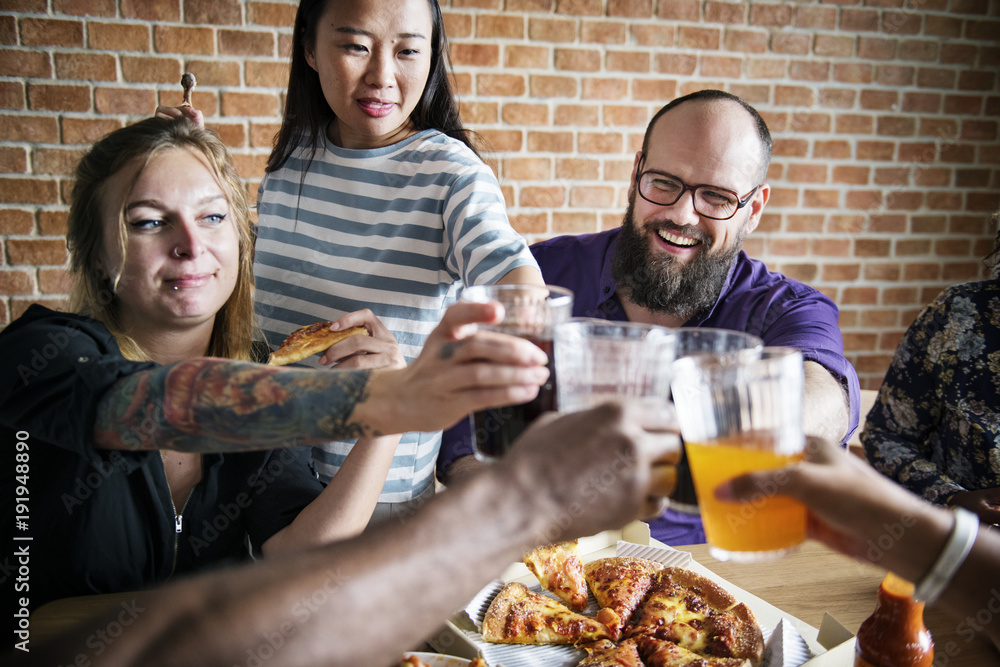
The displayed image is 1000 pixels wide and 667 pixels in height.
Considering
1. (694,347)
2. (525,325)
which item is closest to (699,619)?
(694,347)

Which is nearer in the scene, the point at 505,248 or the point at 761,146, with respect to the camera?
the point at 505,248

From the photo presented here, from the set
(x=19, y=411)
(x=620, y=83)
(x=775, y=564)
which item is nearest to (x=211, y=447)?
(x=19, y=411)

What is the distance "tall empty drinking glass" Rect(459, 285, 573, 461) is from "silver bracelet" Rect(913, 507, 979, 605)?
0.46 meters

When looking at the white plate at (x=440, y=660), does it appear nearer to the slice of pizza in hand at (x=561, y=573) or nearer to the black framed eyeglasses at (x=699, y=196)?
the slice of pizza in hand at (x=561, y=573)

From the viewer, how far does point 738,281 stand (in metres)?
2.26

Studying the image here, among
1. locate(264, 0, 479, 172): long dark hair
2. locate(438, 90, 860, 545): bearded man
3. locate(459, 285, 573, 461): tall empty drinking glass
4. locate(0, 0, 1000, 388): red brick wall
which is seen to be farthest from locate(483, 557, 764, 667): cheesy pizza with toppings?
locate(0, 0, 1000, 388): red brick wall

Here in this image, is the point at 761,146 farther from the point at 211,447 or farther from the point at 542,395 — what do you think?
the point at 211,447

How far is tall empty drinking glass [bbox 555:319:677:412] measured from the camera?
2.60ft

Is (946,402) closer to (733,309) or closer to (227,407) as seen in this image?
(733,309)

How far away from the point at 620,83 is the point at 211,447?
110 inches

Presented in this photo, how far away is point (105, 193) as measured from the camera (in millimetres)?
1510

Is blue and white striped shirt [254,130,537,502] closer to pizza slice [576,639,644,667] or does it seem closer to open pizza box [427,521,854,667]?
open pizza box [427,521,854,667]

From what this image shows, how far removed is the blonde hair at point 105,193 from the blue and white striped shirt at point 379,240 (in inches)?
9.2

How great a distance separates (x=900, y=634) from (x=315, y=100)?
1776 millimetres
